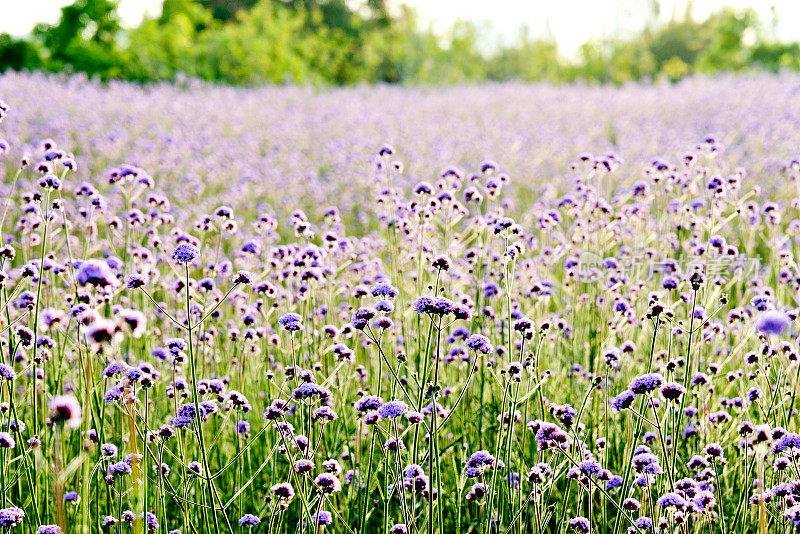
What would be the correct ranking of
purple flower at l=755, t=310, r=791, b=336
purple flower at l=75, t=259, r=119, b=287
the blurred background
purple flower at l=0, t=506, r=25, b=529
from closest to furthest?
purple flower at l=75, t=259, r=119, b=287
purple flower at l=755, t=310, r=791, b=336
purple flower at l=0, t=506, r=25, b=529
the blurred background

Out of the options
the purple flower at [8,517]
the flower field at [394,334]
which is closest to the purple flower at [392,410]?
the flower field at [394,334]

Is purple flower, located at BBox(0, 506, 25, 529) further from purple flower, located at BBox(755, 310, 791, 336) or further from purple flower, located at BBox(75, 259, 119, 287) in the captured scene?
purple flower, located at BBox(755, 310, 791, 336)

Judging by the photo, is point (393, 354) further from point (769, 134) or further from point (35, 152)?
point (769, 134)

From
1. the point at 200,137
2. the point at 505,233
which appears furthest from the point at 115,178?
the point at 200,137

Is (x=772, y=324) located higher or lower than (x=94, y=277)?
lower

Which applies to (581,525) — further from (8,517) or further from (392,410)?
(8,517)

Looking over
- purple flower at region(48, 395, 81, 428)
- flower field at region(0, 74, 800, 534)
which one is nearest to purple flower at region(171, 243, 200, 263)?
flower field at region(0, 74, 800, 534)

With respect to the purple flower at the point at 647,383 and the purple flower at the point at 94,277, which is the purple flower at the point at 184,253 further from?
the purple flower at the point at 647,383

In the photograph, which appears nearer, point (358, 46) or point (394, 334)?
point (394, 334)

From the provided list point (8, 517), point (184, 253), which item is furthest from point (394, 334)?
point (8, 517)

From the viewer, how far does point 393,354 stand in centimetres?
336

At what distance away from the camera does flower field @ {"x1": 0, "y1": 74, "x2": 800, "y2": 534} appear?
2094mm

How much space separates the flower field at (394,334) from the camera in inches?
82.4

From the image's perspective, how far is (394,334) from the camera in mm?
3344
